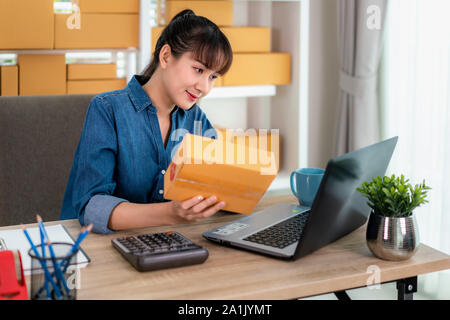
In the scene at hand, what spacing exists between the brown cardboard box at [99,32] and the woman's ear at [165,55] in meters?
0.97

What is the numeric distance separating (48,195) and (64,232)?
0.50 metres

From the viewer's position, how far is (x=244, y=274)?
96cm

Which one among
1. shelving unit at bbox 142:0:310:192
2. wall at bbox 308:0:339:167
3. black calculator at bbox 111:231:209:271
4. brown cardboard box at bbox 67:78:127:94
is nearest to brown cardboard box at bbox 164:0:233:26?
shelving unit at bbox 142:0:310:192

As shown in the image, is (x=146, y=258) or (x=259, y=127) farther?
(x=259, y=127)

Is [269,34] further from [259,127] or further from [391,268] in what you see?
[391,268]

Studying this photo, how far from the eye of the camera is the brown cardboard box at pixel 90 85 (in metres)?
2.37

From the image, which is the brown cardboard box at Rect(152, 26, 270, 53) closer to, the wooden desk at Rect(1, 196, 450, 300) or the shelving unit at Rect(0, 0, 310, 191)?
the shelving unit at Rect(0, 0, 310, 191)

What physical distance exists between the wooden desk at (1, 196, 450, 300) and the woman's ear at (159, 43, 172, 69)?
0.54 metres

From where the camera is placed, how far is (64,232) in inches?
47.0

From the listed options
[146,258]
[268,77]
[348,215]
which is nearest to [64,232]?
[146,258]

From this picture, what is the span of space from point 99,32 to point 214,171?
1.53 meters

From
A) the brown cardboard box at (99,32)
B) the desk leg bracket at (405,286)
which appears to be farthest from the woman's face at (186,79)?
the brown cardboard box at (99,32)

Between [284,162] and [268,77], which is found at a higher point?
[268,77]

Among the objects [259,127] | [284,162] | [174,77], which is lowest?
[284,162]
